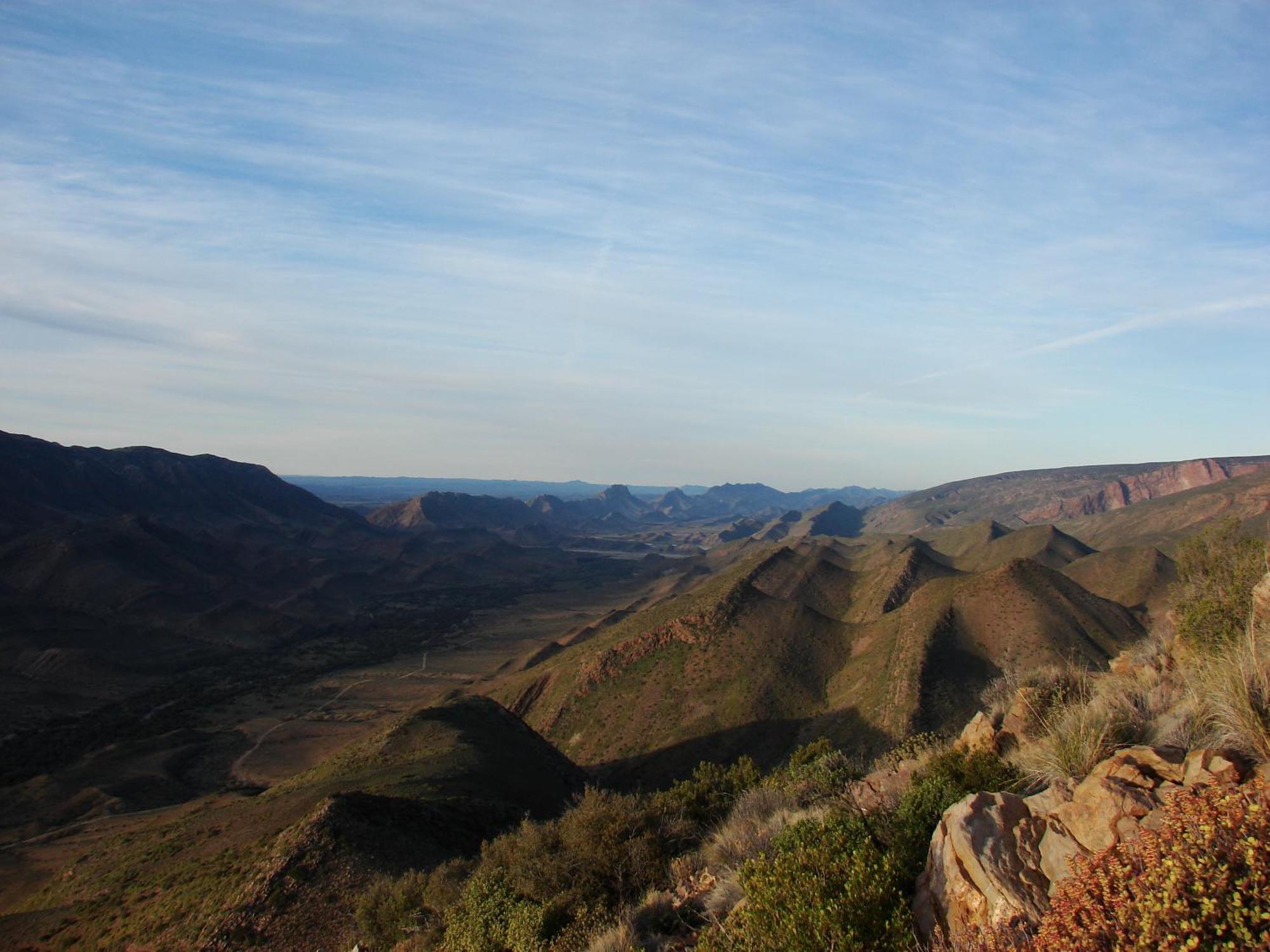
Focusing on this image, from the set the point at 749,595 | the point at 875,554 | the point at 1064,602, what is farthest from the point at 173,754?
the point at 875,554

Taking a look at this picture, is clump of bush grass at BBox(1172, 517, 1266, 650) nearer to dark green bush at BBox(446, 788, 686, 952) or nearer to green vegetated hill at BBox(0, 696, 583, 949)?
dark green bush at BBox(446, 788, 686, 952)

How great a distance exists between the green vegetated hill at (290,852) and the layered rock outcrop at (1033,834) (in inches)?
751

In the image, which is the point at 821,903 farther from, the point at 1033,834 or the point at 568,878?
the point at 568,878

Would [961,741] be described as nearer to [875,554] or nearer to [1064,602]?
[1064,602]

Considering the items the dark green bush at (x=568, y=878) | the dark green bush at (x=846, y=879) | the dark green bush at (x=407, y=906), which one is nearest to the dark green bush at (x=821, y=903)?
the dark green bush at (x=846, y=879)

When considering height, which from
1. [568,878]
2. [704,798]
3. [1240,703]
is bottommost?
[704,798]

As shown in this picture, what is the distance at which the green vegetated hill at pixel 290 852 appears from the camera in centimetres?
2123

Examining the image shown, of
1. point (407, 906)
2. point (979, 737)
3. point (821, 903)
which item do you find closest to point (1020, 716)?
point (979, 737)

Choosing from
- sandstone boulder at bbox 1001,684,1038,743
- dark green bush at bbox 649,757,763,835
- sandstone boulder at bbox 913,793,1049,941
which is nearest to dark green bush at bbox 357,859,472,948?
dark green bush at bbox 649,757,763,835

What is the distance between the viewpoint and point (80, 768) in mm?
48969

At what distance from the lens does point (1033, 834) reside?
6930 millimetres

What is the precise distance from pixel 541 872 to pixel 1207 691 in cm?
1313

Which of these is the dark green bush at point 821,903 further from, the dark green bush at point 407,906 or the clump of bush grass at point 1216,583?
the dark green bush at point 407,906

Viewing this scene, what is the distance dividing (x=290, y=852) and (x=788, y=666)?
133ft
